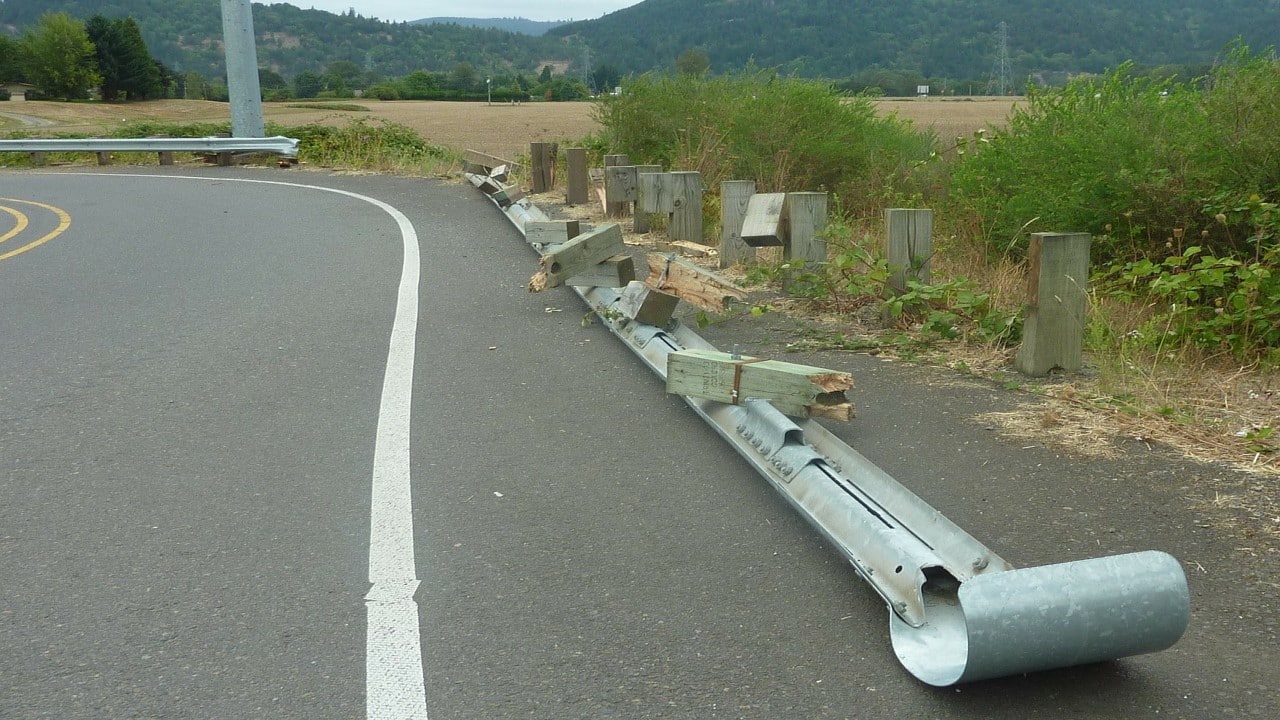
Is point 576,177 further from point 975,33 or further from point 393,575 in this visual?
point 975,33

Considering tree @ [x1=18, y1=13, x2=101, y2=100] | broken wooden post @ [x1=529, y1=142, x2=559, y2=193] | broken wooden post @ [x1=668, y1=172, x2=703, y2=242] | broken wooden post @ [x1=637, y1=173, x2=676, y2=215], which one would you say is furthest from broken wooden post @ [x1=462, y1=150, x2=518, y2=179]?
tree @ [x1=18, y1=13, x2=101, y2=100]

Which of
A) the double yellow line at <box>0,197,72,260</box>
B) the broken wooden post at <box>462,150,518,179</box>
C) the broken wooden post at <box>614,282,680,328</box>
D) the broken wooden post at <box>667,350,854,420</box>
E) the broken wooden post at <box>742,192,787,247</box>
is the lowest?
the broken wooden post at <box>667,350,854,420</box>

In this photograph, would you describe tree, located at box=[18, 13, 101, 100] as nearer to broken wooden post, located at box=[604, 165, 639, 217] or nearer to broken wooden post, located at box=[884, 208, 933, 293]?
broken wooden post, located at box=[604, 165, 639, 217]

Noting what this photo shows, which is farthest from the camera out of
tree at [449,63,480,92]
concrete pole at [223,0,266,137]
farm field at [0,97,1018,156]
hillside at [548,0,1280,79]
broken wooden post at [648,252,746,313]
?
tree at [449,63,480,92]

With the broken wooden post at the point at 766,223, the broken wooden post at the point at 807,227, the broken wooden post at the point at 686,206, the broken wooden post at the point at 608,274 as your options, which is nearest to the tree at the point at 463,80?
the broken wooden post at the point at 686,206

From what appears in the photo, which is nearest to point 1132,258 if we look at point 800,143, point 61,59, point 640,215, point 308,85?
point 640,215

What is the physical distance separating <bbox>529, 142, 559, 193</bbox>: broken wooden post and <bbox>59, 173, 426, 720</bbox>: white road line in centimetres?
1070

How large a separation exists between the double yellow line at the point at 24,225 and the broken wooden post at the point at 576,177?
6.44m

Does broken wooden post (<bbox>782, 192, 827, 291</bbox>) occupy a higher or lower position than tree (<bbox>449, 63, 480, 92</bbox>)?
lower

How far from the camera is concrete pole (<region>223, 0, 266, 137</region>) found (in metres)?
25.5

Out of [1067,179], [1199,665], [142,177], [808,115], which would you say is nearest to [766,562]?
[1199,665]

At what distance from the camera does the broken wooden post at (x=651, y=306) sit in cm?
741

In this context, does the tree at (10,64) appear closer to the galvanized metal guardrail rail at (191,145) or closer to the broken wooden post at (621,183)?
the galvanized metal guardrail rail at (191,145)

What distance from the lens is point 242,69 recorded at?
26.0 m
